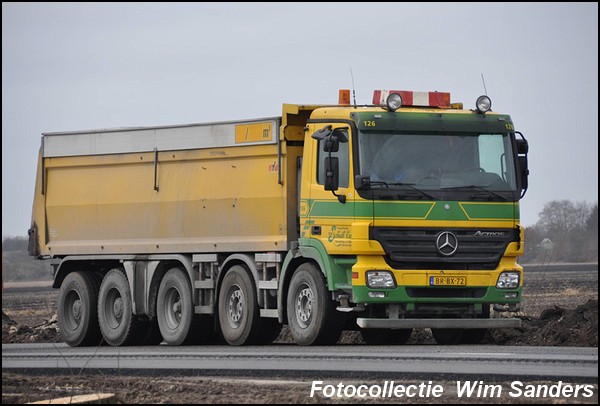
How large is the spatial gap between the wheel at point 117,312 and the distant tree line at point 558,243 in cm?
5920

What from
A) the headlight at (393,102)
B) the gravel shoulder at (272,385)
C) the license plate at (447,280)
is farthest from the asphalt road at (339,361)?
the headlight at (393,102)

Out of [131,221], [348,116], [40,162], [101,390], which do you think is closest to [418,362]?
[101,390]

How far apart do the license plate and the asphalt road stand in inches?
40.2

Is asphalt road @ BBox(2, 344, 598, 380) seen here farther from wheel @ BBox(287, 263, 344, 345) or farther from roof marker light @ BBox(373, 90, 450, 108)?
roof marker light @ BBox(373, 90, 450, 108)

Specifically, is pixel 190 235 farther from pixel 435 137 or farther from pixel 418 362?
pixel 418 362

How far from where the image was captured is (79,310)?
27.2 meters

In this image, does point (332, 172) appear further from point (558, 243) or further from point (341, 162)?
point (558, 243)

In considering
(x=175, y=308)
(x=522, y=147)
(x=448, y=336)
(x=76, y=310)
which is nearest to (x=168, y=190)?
(x=175, y=308)

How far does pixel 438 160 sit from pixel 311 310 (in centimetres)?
289

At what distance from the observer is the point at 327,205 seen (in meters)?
21.7

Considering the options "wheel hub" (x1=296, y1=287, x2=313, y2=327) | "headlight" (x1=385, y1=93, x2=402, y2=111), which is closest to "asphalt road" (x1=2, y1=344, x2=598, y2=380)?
"wheel hub" (x1=296, y1=287, x2=313, y2=327)

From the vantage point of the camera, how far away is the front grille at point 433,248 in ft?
69.7

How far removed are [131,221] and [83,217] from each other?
1.39 metres

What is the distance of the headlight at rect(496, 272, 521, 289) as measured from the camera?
21.8 m
